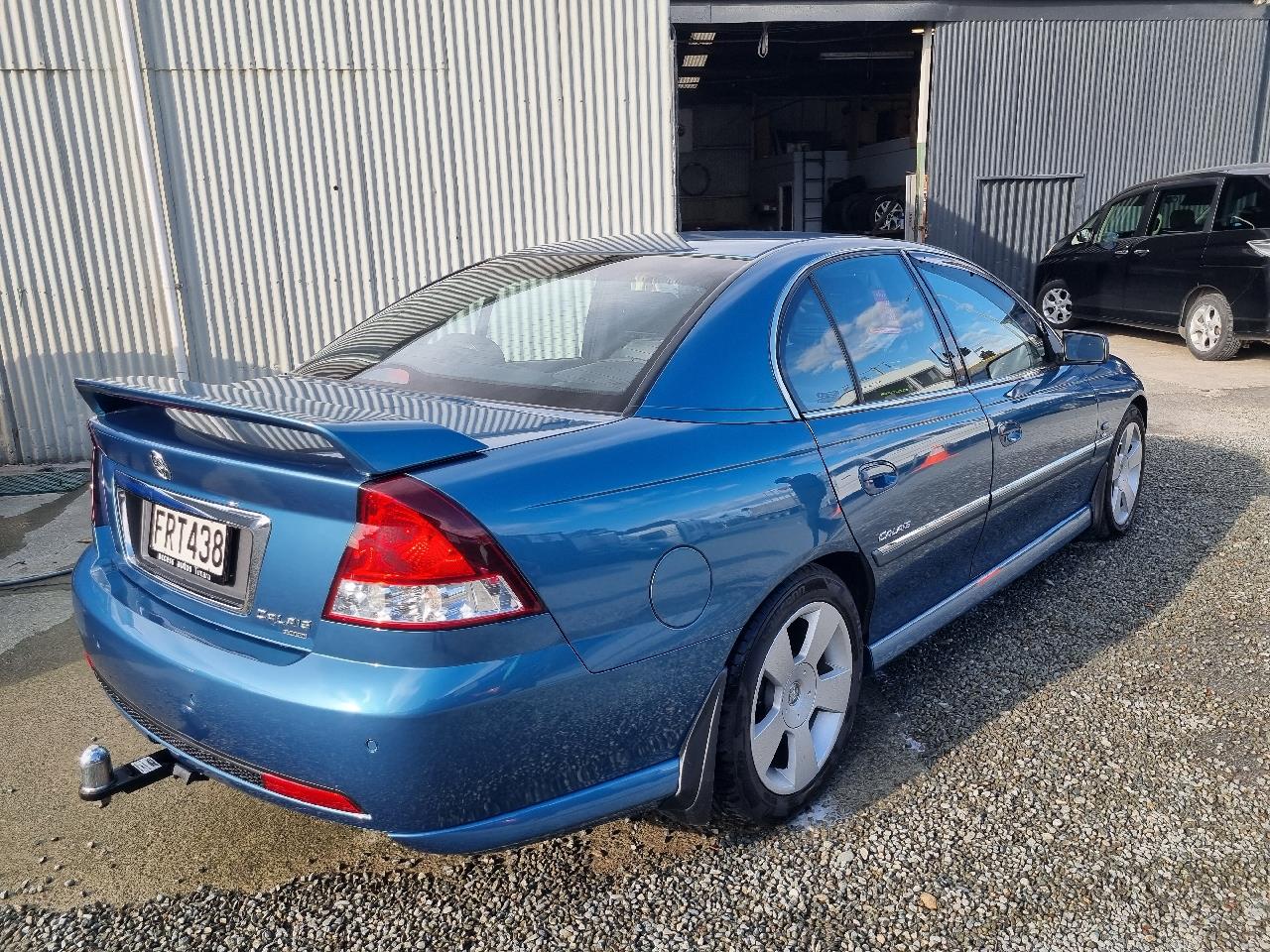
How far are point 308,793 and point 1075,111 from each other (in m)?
13.6

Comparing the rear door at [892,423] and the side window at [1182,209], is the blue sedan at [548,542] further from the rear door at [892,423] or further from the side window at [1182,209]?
the side window at [1182,209]

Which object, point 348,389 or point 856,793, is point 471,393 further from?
point 856,793

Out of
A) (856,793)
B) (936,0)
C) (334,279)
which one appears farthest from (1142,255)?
(856,793)

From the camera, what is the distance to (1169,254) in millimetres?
9758

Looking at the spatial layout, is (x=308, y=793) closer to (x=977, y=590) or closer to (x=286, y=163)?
(x=977, y=590)

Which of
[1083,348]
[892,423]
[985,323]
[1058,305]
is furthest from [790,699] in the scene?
[1058,305]

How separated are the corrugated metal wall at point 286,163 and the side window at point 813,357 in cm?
484

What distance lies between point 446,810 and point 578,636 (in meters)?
0.40

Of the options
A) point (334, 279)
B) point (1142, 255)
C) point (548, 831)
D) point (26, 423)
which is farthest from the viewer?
point (1142, 255)

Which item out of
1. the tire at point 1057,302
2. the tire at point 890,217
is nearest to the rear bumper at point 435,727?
the tire at point 1057,302

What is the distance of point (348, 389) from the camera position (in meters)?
2.36

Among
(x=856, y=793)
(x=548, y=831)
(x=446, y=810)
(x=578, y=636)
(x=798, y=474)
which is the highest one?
(x=798, y=474)

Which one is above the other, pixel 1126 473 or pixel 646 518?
pixel 646 518

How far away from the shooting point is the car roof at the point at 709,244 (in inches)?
112
